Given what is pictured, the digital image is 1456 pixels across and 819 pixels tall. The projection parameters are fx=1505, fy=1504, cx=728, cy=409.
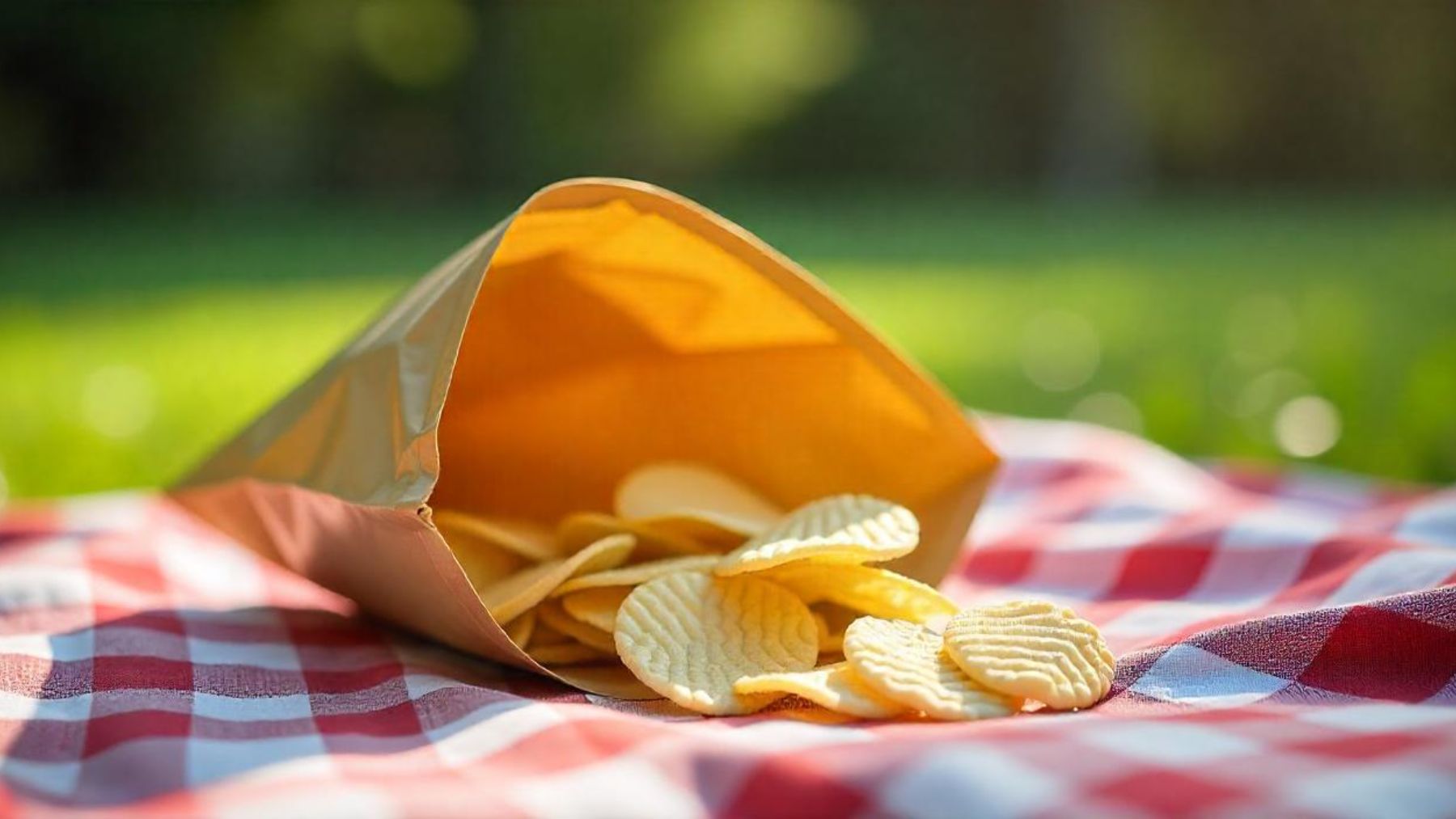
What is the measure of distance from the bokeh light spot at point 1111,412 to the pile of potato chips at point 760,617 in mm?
1600

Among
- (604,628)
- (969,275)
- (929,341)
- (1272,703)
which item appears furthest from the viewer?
(969,275)

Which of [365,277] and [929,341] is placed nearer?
[929,341]

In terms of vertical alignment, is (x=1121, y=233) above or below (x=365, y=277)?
above

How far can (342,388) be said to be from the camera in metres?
1.40

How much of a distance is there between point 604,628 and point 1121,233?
657 centimetres

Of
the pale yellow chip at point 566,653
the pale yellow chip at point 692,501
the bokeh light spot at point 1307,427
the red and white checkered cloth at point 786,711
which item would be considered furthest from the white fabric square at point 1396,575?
the bokeh light spot at point 1307,427

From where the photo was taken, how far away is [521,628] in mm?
1308

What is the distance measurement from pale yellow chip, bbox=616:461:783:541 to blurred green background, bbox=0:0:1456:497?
53.1 inches

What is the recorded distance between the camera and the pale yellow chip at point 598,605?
129 cm

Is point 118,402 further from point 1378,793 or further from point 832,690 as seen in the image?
point 1378,793

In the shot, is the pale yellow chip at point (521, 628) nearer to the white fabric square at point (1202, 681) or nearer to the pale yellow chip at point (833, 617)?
the pale yellow chip at point (833, 617)

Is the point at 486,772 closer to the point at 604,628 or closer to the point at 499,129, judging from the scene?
the point at 604,628

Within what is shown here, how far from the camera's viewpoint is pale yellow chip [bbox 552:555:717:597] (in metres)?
1.31

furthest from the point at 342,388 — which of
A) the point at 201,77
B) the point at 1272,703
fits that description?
the point at 201,77
